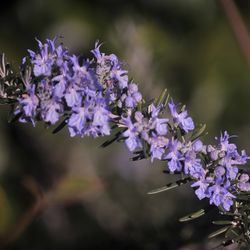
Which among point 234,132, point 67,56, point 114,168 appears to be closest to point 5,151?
point 114,168

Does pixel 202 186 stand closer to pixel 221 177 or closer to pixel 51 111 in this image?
pixel 221 177

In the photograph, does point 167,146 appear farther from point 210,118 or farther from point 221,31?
point 221,31

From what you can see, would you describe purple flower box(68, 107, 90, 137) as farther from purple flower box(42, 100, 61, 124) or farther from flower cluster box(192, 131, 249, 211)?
flower cluster box(192, 131, 249, 211)

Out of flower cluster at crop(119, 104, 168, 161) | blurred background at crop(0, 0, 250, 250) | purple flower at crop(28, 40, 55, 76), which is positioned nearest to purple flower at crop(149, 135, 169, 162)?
flower cluster at crop(119, 104, 168, 161)

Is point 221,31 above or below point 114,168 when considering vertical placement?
above

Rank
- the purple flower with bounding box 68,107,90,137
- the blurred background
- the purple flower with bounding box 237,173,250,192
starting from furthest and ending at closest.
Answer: the blurred background, the purple flower with bounding box 237,173,250,192, the purple flower with bounding box 68,107,90,137

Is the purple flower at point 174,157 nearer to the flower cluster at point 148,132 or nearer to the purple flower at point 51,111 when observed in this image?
the flower cluster at point 148,132

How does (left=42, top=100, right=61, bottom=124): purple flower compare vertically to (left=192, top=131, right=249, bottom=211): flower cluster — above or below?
above

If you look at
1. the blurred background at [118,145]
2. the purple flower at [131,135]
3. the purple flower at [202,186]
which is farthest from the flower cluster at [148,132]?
the blurred background at [118,145]
